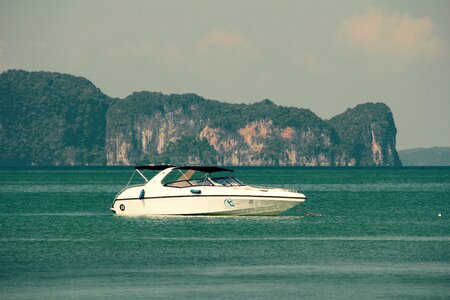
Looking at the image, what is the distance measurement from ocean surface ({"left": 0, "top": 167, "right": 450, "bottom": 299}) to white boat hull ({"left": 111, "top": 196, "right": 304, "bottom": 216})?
0.61 metres

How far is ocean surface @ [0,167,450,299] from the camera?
31.0 metres

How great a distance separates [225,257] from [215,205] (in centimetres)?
1780

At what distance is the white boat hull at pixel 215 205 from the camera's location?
5794cm

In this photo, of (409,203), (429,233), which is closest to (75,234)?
(429,233)

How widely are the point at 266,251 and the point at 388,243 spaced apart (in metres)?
7.13

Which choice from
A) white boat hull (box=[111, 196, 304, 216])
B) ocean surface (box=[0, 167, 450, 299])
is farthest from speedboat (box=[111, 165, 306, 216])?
ocean surface (box=[0, 167, 450, 299])

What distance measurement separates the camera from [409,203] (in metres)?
88.4

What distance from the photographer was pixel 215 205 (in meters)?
58.0

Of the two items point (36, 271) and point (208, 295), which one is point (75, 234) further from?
point (208, 295)

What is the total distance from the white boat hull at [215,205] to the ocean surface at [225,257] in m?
0.61

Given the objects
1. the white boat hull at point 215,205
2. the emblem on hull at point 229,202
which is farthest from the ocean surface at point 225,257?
the emblem on hull at point 229,202

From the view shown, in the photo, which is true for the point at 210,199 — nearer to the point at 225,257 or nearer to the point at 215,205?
the point at 215,205

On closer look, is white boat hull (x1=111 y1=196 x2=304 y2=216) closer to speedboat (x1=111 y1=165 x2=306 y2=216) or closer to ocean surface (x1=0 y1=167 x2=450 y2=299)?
speedboat (x1=111 y1=165 x2=306 y2=216)

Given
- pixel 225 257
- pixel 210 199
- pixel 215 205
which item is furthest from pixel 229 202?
pixel 225 257
